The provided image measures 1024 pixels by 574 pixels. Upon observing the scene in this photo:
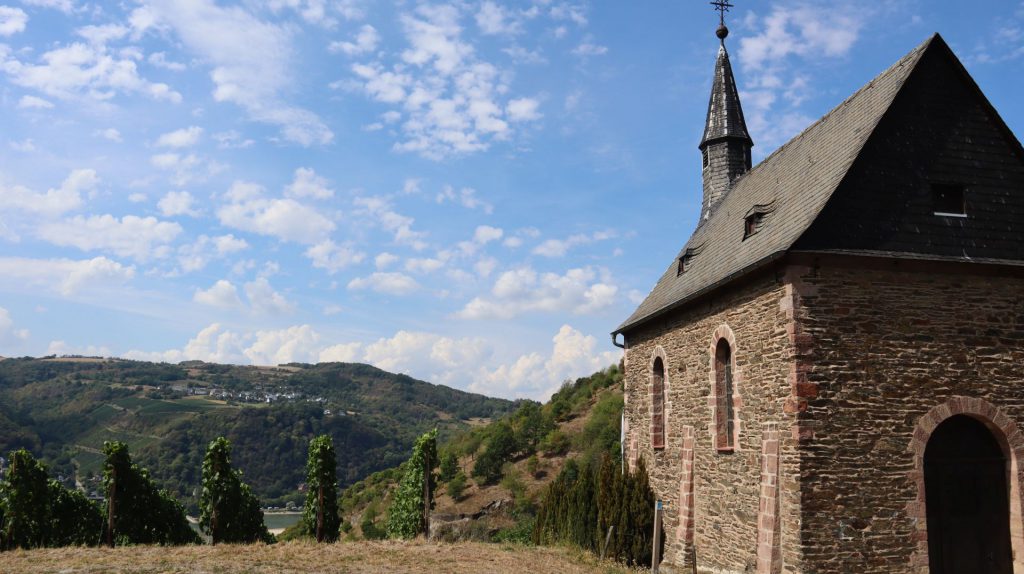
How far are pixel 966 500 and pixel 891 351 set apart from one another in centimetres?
275

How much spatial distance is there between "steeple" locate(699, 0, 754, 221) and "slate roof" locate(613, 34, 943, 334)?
9.40ft

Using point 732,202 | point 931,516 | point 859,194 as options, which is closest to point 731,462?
point 931,516

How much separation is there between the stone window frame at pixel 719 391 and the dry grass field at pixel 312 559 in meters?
3.35

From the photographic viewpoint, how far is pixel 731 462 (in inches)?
527

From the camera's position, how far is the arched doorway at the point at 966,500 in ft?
36.8

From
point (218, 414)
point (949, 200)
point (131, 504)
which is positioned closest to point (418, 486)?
point (131, 504)

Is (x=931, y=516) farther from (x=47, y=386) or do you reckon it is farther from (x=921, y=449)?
(x=47, y=386)

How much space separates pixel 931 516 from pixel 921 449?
122 centimetres

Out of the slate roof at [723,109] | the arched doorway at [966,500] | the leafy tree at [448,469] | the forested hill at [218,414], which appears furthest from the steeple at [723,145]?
the forested hill at [218,414]

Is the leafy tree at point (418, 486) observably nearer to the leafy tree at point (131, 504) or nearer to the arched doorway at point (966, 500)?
the leafy tree at point (131, 504)

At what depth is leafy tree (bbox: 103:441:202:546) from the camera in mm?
18828

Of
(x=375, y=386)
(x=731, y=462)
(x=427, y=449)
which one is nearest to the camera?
(x=731, y=462)

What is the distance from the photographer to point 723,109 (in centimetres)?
2284

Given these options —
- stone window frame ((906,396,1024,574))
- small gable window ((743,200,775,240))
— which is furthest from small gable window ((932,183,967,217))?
stone window frame ((906,396,1024,574))
